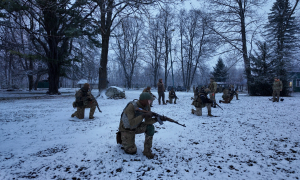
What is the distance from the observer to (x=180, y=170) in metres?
2.80

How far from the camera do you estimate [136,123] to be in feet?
9.89

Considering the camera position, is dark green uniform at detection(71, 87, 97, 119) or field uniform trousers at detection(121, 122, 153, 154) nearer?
field uniform trousers at detection(121, 122, 153, 154)

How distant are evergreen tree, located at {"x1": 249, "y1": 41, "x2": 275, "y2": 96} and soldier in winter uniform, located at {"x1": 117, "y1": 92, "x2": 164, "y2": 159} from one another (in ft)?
56.0

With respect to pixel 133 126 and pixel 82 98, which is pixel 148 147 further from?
pixel 82 98

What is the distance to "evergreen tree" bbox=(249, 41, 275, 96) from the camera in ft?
53.1

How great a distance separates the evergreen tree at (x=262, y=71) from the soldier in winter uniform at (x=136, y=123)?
56.0 ft

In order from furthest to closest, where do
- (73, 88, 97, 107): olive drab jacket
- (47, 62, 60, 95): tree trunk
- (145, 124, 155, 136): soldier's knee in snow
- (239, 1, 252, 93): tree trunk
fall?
(47, 62, 60, 95): tree trunk → (239, 1, 252, 93): tree trunk → (73, 88, 97, 107): olive drab jacket → (145, 124, 155, 136): soldier's knee in snow

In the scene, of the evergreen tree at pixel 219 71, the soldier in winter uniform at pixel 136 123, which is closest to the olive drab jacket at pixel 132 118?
the soldier in winter uniform at pixel 136 123

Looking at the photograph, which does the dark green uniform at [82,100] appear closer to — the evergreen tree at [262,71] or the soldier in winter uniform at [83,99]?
the soldier in winter uniform at [83,99]

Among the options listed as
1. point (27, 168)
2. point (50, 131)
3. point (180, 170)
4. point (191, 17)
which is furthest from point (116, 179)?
point (191, 17)

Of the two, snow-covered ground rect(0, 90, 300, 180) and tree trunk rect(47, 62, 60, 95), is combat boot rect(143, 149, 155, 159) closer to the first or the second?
snow-covered ground rect(0, 90, 300, 180)

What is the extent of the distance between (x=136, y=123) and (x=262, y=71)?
18.2 metres

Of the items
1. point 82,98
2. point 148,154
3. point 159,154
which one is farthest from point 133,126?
point 82,98

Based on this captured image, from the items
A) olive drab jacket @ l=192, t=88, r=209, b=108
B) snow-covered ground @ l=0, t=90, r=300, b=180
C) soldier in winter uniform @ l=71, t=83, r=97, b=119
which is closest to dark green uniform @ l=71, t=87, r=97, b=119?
soldier in winter uniform @ l=71, t=83, r=97, b=119
